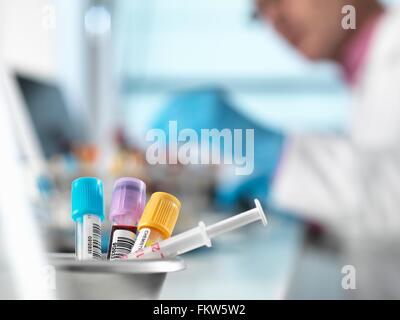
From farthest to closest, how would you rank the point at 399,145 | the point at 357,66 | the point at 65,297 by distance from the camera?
the point at 357,66 < the point at 399,145 < the point at 65,297

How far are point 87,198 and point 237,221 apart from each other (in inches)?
2.4

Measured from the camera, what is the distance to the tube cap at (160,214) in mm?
232

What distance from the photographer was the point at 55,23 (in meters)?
0.34

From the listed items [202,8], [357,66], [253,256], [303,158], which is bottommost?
[253,256]

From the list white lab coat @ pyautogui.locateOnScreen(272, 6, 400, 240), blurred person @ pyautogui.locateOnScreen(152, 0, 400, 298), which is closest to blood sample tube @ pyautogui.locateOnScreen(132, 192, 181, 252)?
blurred person @ pyautogui.locateOnScreen(152, 0, 400, 298)

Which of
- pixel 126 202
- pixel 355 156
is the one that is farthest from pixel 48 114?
pixel 126 202

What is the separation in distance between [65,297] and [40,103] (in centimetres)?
84

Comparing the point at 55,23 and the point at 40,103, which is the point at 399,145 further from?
the point at 55,23

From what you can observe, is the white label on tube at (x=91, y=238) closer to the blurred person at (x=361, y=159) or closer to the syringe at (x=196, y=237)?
the syringe at (x=196, y=237)

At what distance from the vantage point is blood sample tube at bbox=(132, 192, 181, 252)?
232 mm

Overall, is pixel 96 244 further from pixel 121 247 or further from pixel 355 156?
pixel 355 156

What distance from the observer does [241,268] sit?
54 cm

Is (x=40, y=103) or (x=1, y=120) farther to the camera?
(x=40, y=103)

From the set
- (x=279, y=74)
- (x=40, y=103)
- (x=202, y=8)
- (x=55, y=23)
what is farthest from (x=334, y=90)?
(x=55, y=23)
